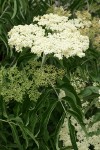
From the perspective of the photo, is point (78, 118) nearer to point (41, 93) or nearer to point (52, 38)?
point (41, 93)

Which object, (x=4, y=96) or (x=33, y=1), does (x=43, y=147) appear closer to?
(x=4, y=96)

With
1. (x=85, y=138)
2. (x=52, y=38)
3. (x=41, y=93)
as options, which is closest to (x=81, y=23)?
(x=52, y=38)

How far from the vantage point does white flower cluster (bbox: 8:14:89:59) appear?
6.64 feet

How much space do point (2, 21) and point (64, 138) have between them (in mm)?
818

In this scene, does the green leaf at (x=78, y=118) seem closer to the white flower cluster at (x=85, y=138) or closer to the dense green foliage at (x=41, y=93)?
the dense green foliage at (x=41, y=93)

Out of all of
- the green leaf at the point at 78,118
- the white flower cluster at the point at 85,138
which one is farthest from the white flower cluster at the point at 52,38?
the white flower cluster at the point at 85,138

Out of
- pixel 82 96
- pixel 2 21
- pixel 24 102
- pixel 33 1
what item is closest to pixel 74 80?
pixel 82 96

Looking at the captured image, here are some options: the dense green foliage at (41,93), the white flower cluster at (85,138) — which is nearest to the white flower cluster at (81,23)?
the dense green foliage at (41,93)

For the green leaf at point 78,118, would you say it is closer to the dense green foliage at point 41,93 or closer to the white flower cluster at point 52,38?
the dense green foliage at point 41,93

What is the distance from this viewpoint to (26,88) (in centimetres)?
211

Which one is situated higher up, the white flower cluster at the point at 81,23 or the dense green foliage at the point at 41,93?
the white flower cluster at the point at 81,23

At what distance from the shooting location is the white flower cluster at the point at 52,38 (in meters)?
2.03

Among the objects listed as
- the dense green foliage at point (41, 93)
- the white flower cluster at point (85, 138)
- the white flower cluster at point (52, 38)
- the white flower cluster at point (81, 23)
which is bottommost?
the white flower cluster at point (85, 138)

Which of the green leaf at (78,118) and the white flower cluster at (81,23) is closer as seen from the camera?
the green leaf at (78,118)
